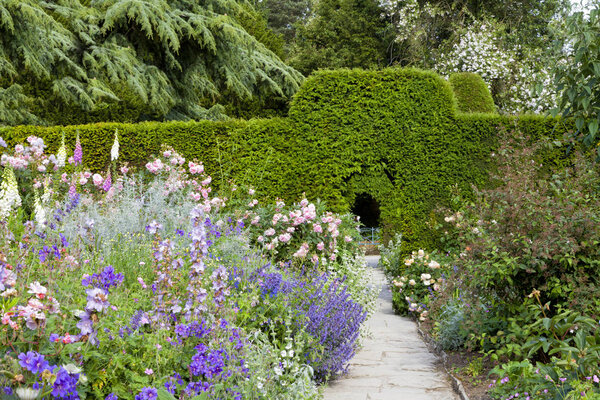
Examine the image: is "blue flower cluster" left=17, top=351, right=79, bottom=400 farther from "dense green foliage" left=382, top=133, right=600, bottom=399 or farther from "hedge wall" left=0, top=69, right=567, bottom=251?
"hedge wall" left=0, top=69, right=567, bottom=251

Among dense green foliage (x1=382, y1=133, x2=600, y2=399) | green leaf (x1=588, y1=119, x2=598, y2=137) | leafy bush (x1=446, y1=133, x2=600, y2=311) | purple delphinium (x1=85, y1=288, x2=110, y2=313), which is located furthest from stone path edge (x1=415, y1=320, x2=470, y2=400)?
purple delphinium (x1=85, y1=288, x2=110, y2=313)

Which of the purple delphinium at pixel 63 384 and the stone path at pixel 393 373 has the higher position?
the purple delphinium at pixel 63 384

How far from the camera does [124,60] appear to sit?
12.3 meters

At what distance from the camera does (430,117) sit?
27.3 feet

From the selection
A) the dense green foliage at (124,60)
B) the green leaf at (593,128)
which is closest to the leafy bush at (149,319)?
the green leaf at (593,128)

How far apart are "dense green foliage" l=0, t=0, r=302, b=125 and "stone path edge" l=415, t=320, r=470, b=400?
9.02m

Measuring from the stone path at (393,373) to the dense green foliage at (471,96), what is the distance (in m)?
5.84

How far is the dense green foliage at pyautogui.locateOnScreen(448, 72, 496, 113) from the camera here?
414 inches

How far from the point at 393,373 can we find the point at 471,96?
7.54m

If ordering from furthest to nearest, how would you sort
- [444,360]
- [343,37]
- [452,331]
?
1. [343,37]
2. [452,331]
3. [444,360]

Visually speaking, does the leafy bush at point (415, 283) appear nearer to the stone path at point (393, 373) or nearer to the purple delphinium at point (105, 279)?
the stone path at point (393, 373)

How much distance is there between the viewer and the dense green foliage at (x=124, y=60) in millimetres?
11406

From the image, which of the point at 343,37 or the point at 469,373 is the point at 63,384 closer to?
the point at 469,373

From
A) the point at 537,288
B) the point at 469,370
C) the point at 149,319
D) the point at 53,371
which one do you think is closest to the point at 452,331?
the point at 469,370
